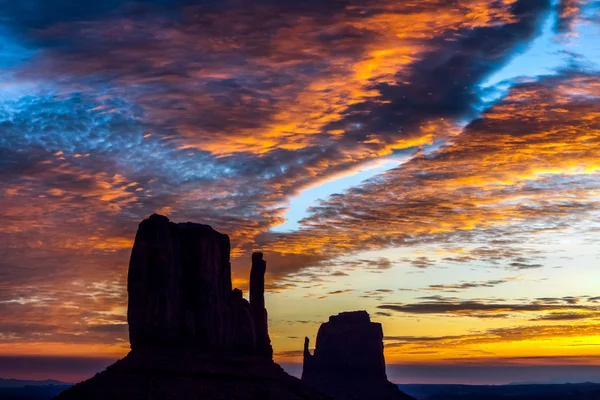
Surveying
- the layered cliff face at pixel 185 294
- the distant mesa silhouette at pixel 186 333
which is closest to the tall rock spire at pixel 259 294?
the layered cliff face at pixel 185 294

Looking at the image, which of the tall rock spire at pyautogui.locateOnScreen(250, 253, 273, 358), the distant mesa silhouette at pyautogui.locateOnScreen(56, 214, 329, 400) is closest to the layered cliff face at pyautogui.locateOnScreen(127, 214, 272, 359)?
the distant mesa silhouette at pyautogui.locateOnScreen(56, 214, 329, 400)

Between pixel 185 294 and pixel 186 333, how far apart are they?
7.61 meters

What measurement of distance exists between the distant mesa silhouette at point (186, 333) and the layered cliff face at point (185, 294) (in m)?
0.15

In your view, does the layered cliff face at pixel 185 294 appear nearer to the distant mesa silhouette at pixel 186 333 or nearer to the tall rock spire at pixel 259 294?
the distant mesa silhouette at pixel 186 333

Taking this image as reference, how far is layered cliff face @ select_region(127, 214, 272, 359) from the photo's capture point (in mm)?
118188

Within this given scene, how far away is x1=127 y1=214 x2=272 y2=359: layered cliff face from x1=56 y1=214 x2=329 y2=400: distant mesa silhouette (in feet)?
0.48

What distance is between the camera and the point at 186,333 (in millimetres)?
123500

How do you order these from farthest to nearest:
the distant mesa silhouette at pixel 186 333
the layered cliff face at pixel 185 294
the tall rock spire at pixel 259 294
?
the tall rock spire at pixel 259 294
the layered cliff face at pixel 185 294
the distant mesa silhouette at pixel 186 333

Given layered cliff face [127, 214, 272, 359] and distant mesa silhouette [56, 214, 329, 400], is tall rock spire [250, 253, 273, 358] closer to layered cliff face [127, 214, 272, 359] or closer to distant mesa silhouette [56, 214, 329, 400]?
layered cliff face [127, 214, 272, 359]

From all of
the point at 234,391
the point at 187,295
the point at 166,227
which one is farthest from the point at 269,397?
the point at 166,227

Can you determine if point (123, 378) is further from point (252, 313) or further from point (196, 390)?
point (252, 313)

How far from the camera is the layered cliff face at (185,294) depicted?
118188mm

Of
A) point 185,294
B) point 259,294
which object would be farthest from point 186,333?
point 259,294

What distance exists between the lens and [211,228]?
5354 inches
